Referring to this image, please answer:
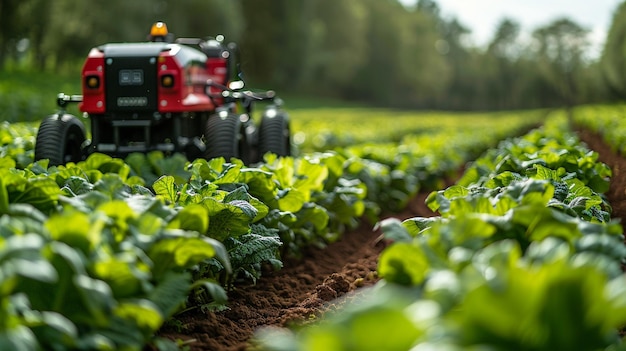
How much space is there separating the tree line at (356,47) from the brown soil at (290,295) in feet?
10.6

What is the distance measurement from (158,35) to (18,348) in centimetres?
615

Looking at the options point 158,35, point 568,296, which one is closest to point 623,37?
point 158,35

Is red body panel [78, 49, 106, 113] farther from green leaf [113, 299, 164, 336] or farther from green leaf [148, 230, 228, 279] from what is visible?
green leaf [113, 299, 164, 336]

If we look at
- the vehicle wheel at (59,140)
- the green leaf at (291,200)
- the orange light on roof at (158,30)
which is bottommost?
the green leaf at (291,200)

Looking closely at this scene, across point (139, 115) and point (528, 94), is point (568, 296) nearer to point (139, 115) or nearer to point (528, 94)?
point (139, 115)

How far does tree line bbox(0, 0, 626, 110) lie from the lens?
35594mm

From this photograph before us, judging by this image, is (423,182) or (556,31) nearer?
(423,182)

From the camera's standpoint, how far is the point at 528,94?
10269 centimetres

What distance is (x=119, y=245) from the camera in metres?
2.84

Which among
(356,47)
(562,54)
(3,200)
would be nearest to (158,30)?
(3,200)

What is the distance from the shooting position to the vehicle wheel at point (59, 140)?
22.1 feet

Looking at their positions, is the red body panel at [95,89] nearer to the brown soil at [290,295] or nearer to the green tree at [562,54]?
the brown soil at [290,295]

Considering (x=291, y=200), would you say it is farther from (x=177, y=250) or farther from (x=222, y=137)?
(x=177, y=250)

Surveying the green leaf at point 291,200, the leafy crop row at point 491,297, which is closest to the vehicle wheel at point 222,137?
the green leaf at point 291,200
